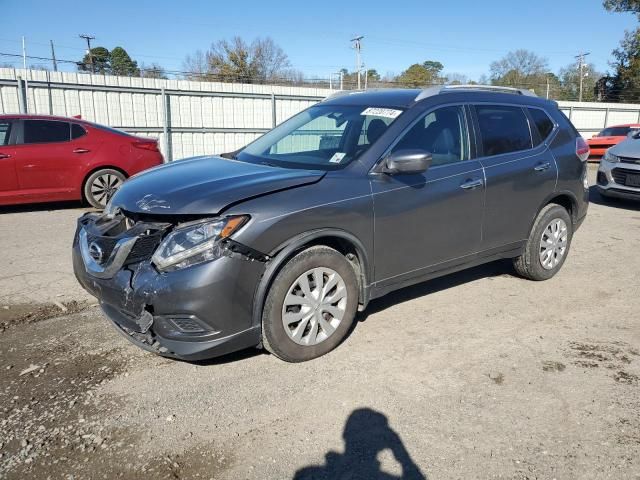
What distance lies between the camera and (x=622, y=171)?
967 cm

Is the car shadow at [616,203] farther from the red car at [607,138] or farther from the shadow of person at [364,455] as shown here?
the shadow of person at [364,455]

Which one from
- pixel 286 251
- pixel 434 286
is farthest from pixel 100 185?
pixel 286 251

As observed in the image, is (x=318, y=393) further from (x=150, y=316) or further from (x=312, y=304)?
(x=150, y=316)

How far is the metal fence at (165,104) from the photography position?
41.5 feet

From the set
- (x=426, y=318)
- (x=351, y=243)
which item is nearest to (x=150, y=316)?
(x=351, y=243)

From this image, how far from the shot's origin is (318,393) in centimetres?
326

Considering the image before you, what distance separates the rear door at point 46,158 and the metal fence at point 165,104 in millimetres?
4521

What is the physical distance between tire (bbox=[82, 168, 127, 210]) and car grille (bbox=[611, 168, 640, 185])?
8918 millimetres

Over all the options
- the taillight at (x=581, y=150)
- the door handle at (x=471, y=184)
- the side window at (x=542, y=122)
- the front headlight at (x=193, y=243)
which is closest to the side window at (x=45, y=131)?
the front headlight at (x=193, y=243)

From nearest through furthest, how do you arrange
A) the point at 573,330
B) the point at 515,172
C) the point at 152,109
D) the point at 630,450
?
the point at 630,450
the point at 573,330
the point at 515,172
the point at 152,109

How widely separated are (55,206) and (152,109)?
5.88 m

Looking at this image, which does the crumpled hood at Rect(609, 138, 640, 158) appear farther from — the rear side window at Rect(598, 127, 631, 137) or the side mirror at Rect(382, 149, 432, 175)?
the rear side window at Rect(598, 127, 631, 137)

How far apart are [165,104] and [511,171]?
38.1 ft

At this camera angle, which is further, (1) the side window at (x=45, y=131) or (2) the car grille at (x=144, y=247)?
(1) the side window at (x=45, y=131)
